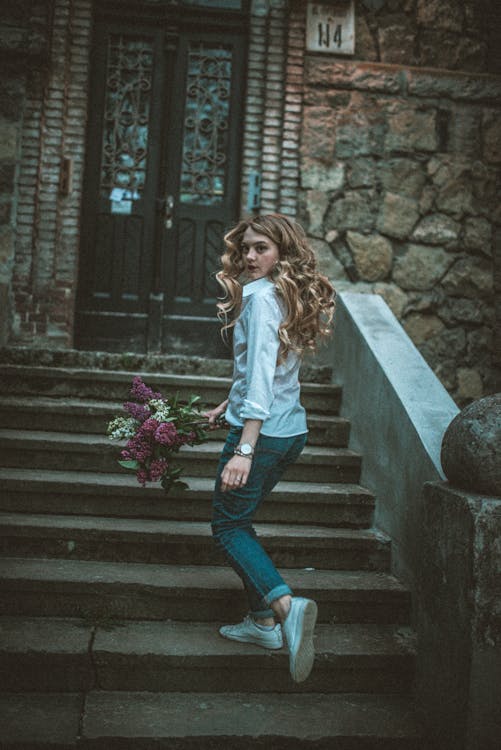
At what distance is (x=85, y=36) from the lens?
6.05 meters

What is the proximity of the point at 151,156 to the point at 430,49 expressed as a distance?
293 cm

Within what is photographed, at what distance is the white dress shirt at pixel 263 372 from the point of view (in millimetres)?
2434

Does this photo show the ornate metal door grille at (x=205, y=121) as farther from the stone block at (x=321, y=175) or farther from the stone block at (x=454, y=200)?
the stone block at (x=454, y=200)

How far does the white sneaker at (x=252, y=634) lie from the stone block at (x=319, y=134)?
15.4ft

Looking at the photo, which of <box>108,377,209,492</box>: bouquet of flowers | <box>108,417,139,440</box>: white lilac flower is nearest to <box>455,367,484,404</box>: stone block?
<box>108,377,209,492</box>: bouquet of flowers

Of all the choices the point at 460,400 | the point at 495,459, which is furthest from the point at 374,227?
the point at 495,459

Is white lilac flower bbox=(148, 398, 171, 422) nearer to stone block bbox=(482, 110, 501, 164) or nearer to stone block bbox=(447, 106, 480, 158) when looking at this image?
stone block bbox=(447, 106, 480, 158)

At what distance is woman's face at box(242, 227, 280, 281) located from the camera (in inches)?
105

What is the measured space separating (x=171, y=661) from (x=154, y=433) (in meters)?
0.99

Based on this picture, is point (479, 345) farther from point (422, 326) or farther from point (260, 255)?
point (260, 255)

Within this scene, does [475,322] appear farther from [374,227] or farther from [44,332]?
[44,332]

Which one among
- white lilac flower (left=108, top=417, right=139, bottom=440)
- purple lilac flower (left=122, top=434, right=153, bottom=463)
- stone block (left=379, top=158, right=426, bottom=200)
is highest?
stone block (left=379, top=158, right=426, bottom=200)

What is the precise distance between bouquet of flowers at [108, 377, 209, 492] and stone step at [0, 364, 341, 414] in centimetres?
111

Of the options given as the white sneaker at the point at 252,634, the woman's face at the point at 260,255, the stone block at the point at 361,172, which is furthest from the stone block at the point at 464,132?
the white sneaker at the point at 252,634
